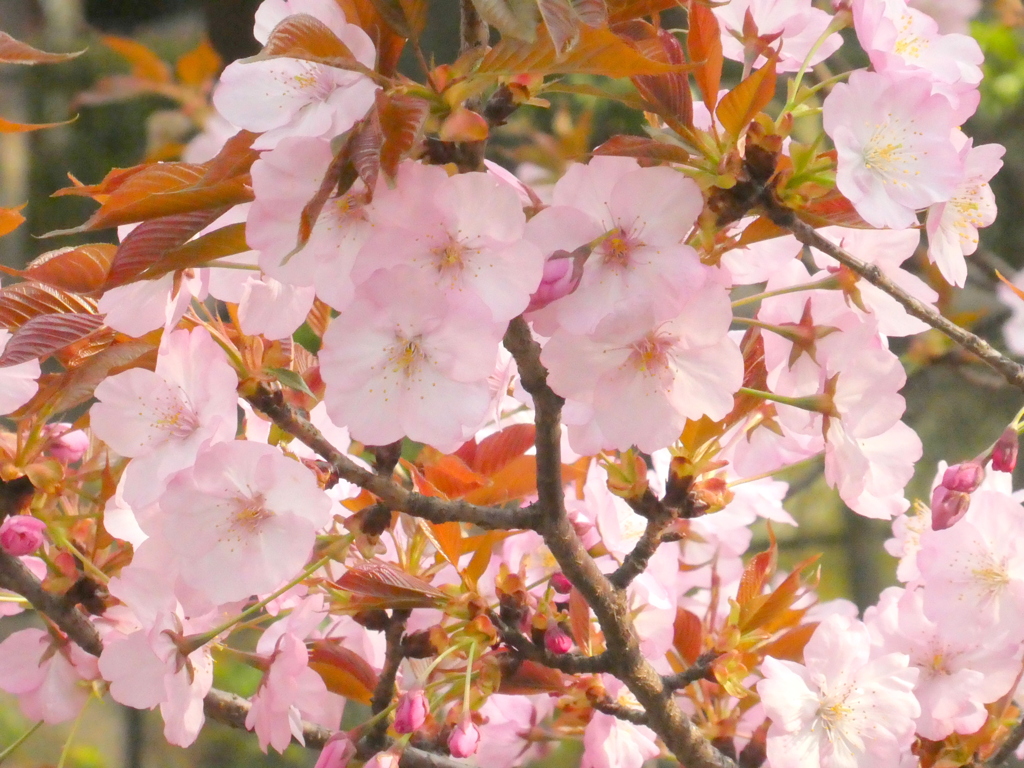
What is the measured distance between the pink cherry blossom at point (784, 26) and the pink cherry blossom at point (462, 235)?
0.64 ft

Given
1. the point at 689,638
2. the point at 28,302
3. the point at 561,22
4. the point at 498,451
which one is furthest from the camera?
the point at 689,638

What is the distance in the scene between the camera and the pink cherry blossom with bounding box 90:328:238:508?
1.69 ft

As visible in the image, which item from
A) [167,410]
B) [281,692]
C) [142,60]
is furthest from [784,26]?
[142,60]

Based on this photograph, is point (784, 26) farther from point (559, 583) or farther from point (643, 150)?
point (559, 583)

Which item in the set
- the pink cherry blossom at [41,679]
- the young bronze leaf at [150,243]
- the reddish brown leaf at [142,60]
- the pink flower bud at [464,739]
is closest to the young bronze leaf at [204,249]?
the young bronze leaf at [150,243]

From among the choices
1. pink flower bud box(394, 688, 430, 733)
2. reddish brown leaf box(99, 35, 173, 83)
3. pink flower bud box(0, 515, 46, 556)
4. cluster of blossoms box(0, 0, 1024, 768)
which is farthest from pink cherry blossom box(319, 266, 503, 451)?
reddish brown leaf box(99, 35, 173, 83)

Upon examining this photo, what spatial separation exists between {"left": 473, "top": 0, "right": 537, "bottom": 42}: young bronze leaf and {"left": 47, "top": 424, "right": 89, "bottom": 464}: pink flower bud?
52 cm

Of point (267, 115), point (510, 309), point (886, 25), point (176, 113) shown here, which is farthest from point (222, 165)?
point (176, 113)

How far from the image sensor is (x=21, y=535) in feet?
2.12

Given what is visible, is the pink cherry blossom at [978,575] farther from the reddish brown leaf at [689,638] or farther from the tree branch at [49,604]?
the tree branch at [49,604]

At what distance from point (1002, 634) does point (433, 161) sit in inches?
22.3

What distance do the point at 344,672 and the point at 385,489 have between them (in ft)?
0.73

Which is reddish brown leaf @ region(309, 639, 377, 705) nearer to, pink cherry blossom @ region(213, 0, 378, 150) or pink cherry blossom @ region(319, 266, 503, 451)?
pink cherry blossom @ region(319, 266, 503, 451)

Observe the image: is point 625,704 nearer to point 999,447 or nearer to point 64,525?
point 999,447
